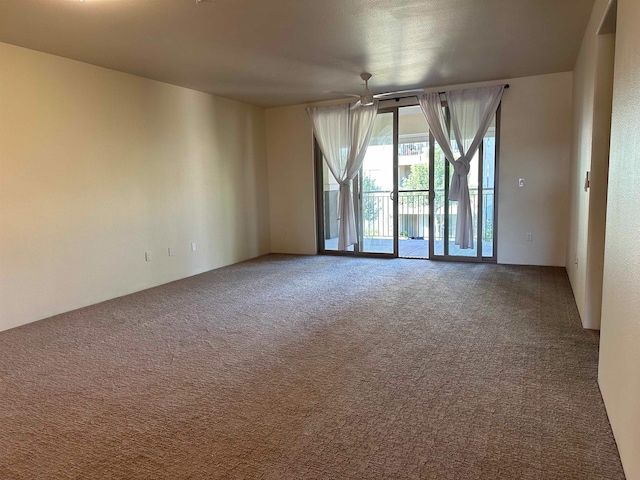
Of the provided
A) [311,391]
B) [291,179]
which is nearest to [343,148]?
[291,179]

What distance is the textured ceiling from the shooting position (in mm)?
3107

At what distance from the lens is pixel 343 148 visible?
21.6 ft

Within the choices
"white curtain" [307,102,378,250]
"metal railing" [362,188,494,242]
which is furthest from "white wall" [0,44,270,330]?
"metal railing" [362,188,494,242]

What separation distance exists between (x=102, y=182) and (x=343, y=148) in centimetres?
353

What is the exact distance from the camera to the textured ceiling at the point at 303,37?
3107 mm

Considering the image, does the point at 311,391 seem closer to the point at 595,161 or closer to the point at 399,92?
the point at 595,161

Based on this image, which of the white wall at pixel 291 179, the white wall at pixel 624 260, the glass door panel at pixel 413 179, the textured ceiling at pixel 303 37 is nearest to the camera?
the white wall at pixel 624 260

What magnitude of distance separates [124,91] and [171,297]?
2395 millimetres

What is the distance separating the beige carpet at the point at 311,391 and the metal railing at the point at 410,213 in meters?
1.86

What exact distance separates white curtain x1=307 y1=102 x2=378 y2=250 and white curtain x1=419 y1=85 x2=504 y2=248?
3.60 ft

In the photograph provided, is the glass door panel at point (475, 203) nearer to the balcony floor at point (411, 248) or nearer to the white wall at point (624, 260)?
the balcony floor at point (411, 248)

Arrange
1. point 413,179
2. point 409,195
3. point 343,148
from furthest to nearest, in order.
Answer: point 409,195 < point 413,179 < point 343,148

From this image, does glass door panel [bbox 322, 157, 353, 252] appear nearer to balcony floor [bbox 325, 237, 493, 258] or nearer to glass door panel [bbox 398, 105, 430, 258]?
balcony floor [bbox 325, 237, 493, 258]

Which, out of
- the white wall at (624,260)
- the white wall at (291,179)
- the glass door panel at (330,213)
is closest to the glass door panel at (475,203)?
the glass door panel at (330,213)
